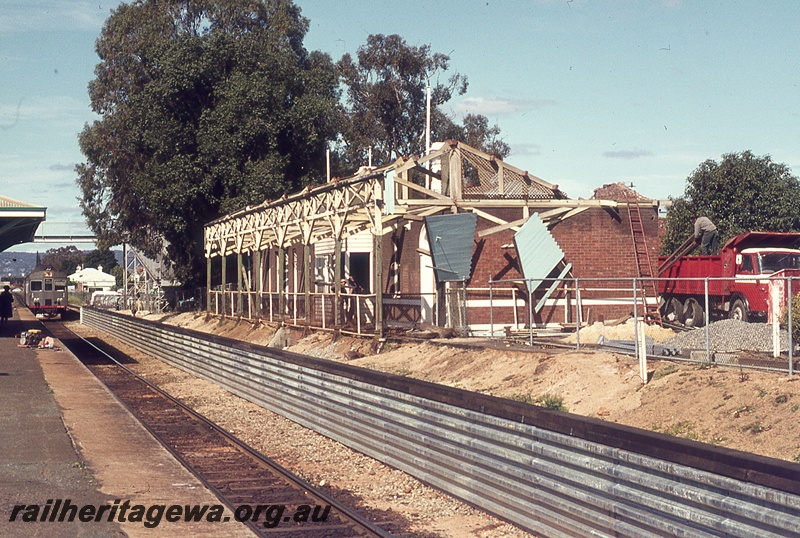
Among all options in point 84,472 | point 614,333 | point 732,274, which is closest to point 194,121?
point 732,274

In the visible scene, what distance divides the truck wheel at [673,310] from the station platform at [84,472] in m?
17.4

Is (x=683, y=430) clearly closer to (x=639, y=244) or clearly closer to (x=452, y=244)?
(x=452, y=244)

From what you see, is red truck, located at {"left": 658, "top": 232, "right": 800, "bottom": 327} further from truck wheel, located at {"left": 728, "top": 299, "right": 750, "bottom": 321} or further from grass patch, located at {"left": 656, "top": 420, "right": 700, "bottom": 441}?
grass patch, located at {"left": 656, "top": 420, "right": 700, "bottom": 441}

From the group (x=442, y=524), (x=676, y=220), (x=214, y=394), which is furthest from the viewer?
(x=676, y=220)

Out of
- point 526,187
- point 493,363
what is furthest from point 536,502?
point 526,187

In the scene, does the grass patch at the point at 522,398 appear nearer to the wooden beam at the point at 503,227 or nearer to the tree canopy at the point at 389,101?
the wooden beam at the point at 503,227

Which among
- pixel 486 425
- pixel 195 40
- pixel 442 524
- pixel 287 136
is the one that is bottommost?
pixel 442 524

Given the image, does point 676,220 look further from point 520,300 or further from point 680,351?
point 680,351

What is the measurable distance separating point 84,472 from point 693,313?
21.2 m

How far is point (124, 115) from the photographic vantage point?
52344 millimetres

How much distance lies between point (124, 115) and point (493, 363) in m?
39.4

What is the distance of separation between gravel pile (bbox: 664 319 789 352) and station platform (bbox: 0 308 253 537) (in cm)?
874

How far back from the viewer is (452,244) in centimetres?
2725

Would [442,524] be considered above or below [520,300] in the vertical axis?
below
